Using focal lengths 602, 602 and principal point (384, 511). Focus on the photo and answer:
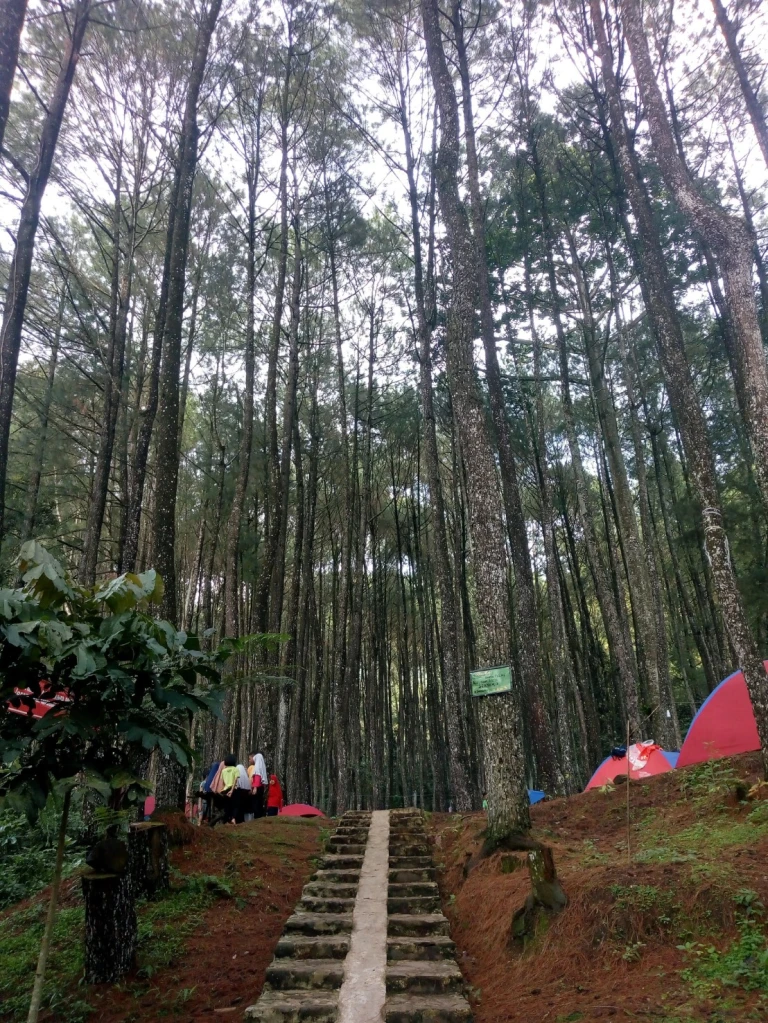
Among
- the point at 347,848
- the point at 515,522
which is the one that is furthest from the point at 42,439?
the point at 347,848

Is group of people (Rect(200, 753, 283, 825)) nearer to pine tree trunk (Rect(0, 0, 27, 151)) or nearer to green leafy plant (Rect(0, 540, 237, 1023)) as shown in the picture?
green leafy plant (Rect(0, 540, 237, 1023))

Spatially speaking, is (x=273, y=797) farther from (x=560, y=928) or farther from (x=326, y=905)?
(x=560, y=928)

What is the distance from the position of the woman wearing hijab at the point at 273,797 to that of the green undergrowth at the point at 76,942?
14.8 feet

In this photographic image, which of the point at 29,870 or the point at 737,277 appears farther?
the point at 29,870

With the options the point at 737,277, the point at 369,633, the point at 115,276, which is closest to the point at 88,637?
the point at 737,277

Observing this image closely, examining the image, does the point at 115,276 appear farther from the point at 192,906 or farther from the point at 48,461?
the point at 192,906

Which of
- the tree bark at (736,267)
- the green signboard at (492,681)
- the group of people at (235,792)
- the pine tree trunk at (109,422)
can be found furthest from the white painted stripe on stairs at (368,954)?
the pine tree trunk at (109,422)

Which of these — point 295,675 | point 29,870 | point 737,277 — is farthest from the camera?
point 295,675

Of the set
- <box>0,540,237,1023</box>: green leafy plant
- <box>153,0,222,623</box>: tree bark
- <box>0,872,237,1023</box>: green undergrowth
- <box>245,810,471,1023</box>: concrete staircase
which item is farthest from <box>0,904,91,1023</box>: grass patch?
<box>153,0,222,623</box>: tree bark

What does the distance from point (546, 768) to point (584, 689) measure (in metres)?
11.2

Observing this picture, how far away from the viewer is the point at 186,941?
3.97 metres

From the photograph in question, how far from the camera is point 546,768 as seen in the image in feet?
26.6

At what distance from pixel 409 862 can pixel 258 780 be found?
3614 millimetres

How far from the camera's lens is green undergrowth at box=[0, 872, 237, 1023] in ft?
10.6
